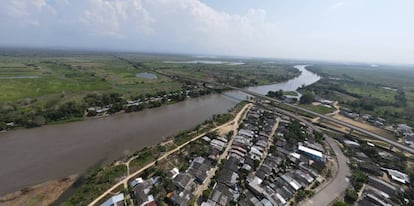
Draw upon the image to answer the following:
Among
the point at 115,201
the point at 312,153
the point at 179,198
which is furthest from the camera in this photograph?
the point at 312,153

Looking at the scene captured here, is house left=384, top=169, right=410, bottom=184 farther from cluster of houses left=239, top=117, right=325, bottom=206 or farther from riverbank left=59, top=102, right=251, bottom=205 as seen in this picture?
riverbank left=59, top=102, right=251, bottom=205

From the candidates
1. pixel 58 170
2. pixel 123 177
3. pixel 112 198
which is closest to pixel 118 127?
pixel 58 170

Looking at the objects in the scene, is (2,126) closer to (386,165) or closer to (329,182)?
(329,182)

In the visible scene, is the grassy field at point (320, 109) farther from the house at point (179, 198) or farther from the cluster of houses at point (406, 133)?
the house at point (179, 198)

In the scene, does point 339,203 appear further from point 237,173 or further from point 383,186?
point 237,173

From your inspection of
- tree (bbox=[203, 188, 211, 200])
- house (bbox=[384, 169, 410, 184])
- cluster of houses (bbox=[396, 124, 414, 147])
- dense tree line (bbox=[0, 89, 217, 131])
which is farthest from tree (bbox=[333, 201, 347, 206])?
dense tree line (bbox=[0, 89, 217, 131])

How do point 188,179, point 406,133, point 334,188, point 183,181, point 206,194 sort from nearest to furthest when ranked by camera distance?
1. point 206,194
2. point 183,181
3. point 188,179
4. point 334,188
5. point 406,133

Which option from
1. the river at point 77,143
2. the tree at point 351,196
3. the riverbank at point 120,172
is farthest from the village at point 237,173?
the river at point 77,143

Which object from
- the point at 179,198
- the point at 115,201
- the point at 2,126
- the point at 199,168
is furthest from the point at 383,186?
the point at 2,126
